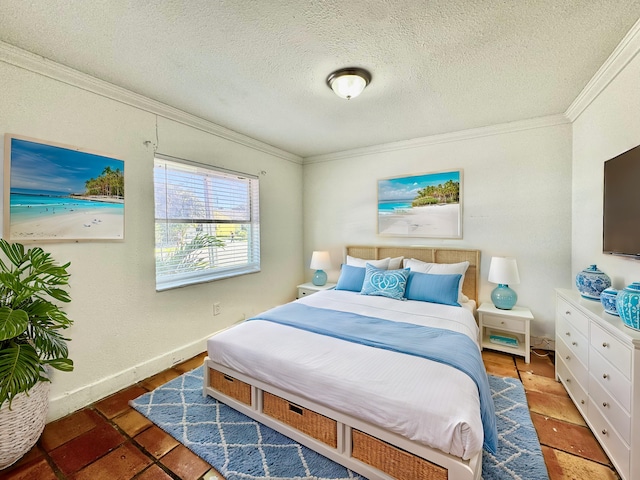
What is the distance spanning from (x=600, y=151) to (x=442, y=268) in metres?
1.58

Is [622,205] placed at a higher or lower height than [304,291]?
higher

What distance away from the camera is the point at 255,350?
1.83m

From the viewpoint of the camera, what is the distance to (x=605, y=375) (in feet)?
5.11

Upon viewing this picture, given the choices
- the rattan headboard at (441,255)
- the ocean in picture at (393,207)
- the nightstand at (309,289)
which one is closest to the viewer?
Answer: the rattan headboard at (441,255)

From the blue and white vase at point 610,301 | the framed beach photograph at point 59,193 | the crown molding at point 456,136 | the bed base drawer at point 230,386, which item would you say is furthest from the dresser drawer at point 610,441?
the framed beach photograph at point 59,193

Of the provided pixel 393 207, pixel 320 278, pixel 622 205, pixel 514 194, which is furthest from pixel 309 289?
pixel 622 205

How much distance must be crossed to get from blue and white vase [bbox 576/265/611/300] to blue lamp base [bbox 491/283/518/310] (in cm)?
81

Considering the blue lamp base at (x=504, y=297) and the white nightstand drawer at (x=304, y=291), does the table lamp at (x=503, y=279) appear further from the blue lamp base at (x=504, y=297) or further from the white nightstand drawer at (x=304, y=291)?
the white nightstand drawer at (x=304, y=291)

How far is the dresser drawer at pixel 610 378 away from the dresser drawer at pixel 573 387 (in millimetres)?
245

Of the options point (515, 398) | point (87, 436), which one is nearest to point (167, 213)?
point (87, 436)

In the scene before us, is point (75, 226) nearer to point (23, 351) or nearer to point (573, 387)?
point (23, 351)

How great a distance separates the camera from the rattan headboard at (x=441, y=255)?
3.13 m

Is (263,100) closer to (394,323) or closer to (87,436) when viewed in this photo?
(394,323)

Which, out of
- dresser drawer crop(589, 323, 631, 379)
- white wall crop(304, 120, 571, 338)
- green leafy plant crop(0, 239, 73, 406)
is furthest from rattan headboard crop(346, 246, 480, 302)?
green leafy plant crop(0, 239, 73, 406)
